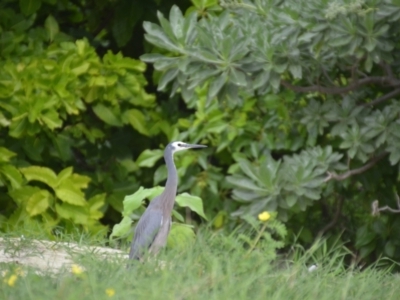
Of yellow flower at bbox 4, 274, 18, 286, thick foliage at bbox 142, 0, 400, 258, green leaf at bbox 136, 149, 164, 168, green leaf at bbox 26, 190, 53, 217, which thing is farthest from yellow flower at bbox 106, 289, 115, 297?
green leaf at bbox 136, 149, 164, 168

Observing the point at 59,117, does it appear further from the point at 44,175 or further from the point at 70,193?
the point at 70,193

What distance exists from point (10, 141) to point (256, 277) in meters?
3.64

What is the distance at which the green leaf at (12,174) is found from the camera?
7.32 meters

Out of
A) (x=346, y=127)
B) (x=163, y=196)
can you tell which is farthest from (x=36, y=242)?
(x=346, y=127)

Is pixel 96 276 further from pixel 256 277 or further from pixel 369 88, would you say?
pixel 369 88

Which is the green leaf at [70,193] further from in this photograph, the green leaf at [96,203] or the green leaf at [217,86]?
the green leaf at [217,86]

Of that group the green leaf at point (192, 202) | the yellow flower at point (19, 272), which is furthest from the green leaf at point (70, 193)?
the yellow flower at point (19, 272)

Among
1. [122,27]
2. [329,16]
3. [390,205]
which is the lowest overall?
[390,205]

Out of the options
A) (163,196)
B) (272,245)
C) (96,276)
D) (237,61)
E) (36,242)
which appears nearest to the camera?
(96,276)

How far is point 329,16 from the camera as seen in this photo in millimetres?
6285

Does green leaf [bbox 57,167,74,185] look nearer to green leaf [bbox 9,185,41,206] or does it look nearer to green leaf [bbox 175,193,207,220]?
green leaf [bbox 9,185,41,206]

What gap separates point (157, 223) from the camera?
5945mm

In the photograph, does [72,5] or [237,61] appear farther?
[72,5]

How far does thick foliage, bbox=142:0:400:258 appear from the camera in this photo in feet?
21.8
